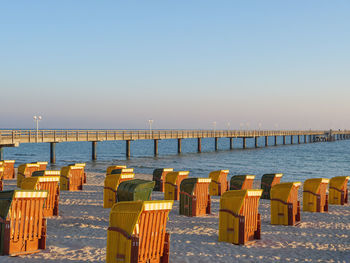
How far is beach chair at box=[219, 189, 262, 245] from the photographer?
8.32 metres

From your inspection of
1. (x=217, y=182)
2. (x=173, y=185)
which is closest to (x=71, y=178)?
(x=173, y=185)

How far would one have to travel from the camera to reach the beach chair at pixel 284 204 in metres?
10.6

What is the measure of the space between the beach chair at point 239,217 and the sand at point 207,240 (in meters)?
0.21

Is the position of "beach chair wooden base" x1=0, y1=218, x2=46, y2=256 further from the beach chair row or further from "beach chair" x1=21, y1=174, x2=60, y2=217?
"beach chair" x1=21, y1=174, x2=60, y2=217

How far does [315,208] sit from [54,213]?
329 inches

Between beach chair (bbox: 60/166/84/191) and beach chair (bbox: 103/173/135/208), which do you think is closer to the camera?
beach chair (bbox: 103/173/135/208)

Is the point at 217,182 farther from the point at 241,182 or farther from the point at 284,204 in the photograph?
the point at 284,204

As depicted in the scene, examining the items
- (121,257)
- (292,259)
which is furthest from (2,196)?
(292,259)

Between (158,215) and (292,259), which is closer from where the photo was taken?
(158,215)

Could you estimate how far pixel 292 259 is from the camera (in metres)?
7.50

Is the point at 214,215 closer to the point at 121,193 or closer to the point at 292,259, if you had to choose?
the point at 121,193

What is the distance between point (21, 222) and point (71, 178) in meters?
10.1

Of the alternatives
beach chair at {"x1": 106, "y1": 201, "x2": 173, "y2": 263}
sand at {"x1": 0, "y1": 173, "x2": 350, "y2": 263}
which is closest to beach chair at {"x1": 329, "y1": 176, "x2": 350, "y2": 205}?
sand at {"x1": 0, "y1": 173, "x2": 350, "y2": 263}

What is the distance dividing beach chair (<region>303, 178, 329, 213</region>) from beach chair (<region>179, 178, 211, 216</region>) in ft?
12.3
